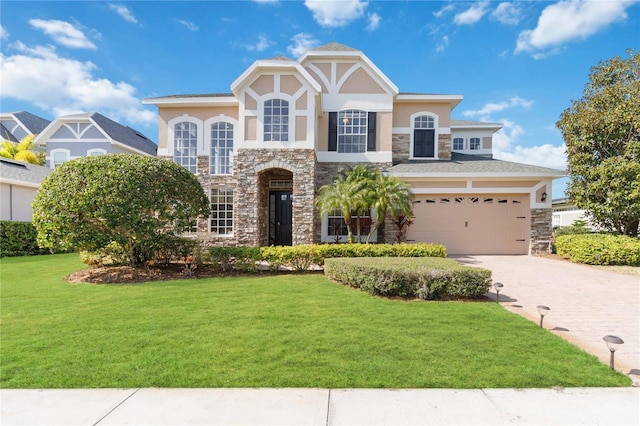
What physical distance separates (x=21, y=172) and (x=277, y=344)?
1907 centimetres

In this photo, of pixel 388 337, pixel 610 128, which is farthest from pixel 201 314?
pixel 610 128

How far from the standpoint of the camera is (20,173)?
51.4ft

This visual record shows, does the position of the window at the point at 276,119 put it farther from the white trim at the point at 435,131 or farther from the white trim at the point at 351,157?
the white trim at the point at 435,131

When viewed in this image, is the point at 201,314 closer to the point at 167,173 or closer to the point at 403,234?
the point at 167,173

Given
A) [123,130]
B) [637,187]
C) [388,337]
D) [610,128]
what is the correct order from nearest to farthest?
[388,337] < [637,187] < [610,128] < [123,130]

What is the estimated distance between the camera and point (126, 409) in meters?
3.10

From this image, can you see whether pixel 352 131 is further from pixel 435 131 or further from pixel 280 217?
pixel 280 217

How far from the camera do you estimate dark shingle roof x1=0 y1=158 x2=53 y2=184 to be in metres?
14.8

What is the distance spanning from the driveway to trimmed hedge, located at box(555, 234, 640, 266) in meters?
0.60

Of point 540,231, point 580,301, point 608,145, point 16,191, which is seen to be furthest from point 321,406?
point 16,191

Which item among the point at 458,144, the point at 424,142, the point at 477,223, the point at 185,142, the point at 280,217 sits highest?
the point at 458,144

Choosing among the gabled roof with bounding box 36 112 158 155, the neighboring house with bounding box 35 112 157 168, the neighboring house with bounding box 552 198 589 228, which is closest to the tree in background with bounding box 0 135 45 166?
the neighboring house with bounding box 35 112 157 168

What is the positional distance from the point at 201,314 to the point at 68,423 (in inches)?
108

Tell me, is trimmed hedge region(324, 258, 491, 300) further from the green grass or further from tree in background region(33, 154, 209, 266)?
tree in background region(33, 154, 209, 266)
